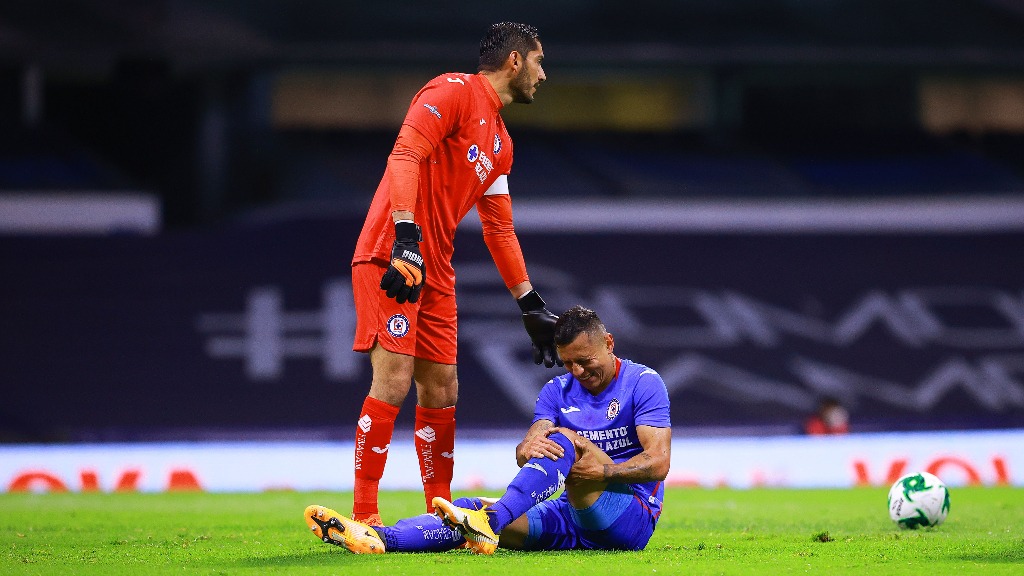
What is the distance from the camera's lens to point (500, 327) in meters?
17.7

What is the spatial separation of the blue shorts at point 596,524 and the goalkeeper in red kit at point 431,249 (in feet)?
2.01

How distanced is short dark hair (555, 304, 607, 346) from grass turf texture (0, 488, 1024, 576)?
935mm

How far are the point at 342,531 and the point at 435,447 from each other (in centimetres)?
93

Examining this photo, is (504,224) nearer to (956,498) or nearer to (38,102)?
(956,498)

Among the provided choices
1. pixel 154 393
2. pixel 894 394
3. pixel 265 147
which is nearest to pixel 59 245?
pixel 154 393

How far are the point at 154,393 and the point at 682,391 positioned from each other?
22.8 feet

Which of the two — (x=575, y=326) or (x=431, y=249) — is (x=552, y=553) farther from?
(x=431, y=249)

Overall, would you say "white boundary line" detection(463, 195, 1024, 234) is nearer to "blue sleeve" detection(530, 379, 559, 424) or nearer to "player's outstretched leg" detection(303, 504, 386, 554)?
"blue sleeve" detection(530, 379, 559, 424)

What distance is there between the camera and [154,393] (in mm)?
16906

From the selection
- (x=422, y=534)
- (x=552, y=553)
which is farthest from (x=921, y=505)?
(x=422, y=534)

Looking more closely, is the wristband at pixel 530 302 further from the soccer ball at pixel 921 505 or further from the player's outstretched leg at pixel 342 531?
the soccer ball at pixel 921 505

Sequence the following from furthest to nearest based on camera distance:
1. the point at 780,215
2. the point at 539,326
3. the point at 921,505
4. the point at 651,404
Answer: the point at 780,215
the point at 921,505
the point at 539,326
the point at 651,404

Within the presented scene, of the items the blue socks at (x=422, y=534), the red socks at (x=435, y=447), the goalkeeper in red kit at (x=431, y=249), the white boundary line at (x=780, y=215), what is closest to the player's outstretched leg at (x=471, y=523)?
the blue socks at (x=422, y=534)

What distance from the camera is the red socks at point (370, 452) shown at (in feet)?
18.9
